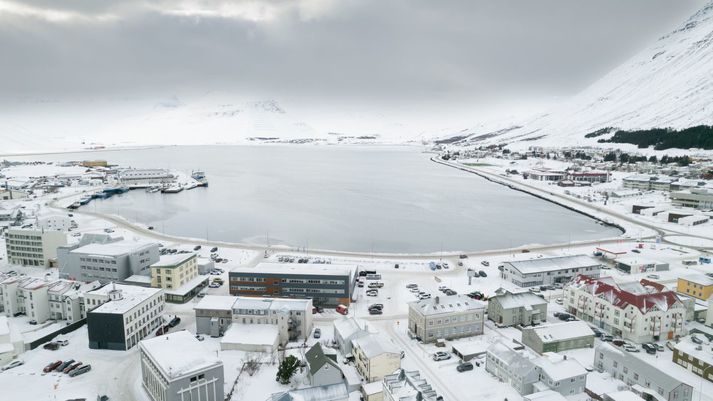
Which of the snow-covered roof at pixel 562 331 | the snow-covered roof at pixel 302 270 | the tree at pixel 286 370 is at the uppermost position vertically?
the snow-covered roof at pixel 302 270

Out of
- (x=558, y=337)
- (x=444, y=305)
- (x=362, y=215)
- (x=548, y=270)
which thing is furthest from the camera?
(x=362, y=215)

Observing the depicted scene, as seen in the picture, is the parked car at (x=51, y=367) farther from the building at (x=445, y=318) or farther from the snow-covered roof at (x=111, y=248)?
the building at (x=445, y=318)

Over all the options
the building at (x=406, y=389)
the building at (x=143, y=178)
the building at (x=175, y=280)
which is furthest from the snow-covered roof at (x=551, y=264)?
the building at (x=143, y=178)

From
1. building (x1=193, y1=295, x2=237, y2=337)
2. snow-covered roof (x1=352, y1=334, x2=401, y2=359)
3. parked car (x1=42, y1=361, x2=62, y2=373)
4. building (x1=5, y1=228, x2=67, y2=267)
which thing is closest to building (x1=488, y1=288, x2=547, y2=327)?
snow-covered roof (x1=352, y1=334, x2=401, y2=359)

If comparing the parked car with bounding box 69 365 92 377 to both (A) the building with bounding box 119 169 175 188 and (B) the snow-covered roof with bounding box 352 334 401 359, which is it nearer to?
(B) the snow-covered roof with bounding box 352 334 401 359

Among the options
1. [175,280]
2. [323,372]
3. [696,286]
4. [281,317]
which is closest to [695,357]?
[696,286]

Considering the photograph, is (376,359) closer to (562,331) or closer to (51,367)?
(562,331)

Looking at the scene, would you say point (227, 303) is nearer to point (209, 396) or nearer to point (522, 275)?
point (209, 396)
